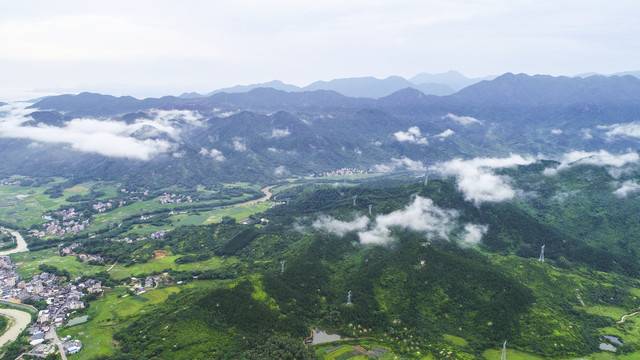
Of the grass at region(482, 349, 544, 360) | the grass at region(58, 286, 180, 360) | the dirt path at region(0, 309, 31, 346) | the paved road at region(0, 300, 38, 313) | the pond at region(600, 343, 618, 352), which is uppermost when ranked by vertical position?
the paved road at region(0, 300, 38, 313)

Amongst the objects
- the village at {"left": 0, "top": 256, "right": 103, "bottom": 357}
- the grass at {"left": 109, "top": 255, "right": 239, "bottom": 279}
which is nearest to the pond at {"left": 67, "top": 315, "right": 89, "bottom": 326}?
the village at {"left": 0, "top": 256, "right": 103, "bottom": 357}

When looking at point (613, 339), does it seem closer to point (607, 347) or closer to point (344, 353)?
point (607, 347)

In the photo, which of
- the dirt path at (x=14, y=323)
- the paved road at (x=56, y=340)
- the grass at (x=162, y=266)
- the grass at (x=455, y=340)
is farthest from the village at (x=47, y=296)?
the grass at (x=455, y=340)

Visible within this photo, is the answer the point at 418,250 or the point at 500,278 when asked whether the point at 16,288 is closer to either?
the point at 418,250

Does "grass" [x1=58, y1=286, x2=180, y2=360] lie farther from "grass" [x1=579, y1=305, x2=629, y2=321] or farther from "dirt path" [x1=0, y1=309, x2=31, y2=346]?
"grass" [x1=579, y1=305, x2=629, y2=321]

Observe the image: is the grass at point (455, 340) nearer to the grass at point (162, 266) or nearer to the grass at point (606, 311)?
the grass at point (606, 311)

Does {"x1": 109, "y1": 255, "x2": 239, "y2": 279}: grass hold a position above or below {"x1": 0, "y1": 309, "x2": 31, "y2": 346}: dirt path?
below

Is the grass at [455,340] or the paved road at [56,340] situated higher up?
the paved road at [56,340]
